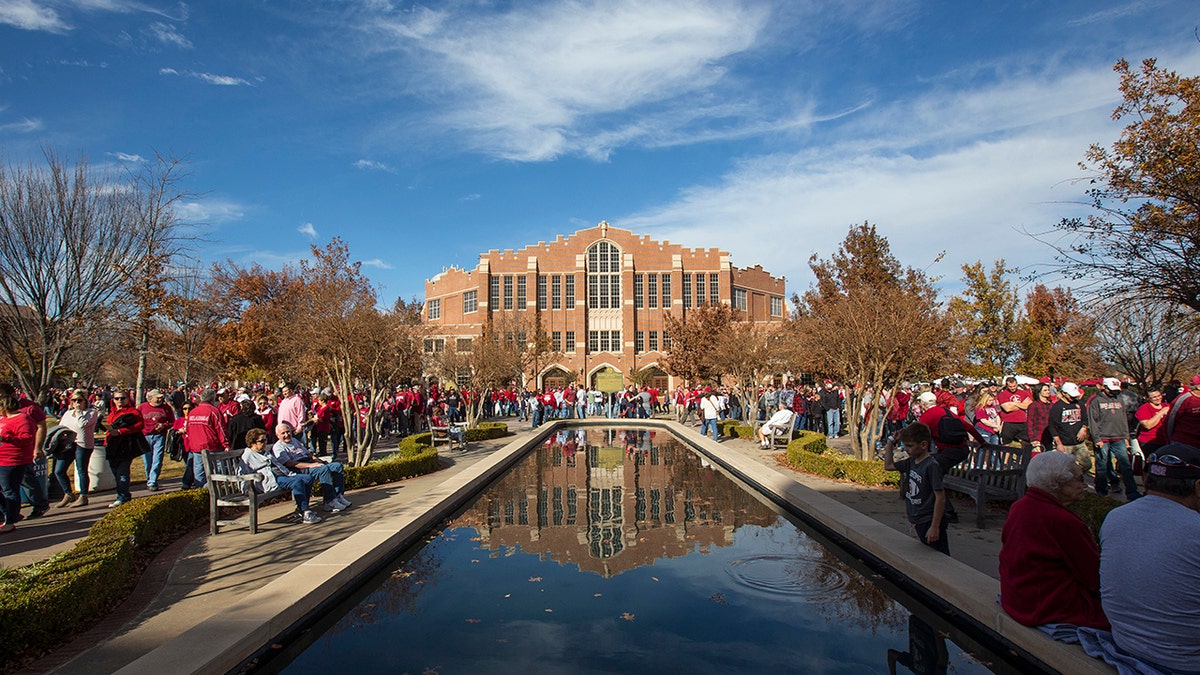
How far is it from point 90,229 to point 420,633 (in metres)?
16.3

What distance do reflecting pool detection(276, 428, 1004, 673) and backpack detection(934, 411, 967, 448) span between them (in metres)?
1.95

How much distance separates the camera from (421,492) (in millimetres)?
10664

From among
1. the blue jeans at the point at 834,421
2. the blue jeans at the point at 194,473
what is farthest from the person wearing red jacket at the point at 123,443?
the blue jeans at the point at 834,421

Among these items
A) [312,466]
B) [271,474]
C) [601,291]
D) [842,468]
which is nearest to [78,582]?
[271,474]

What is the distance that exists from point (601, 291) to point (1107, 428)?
169ft

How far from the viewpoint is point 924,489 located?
6.09m

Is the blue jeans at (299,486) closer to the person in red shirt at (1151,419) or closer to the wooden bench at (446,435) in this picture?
the wooden bench at (446,435)

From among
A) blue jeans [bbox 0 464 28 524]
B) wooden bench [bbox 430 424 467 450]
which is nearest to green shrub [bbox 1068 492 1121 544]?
blue jeans [bbox 0 464 28 524]

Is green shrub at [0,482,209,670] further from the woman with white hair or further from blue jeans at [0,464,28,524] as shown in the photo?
the woman with white hair

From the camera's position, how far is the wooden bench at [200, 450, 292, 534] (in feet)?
25.8

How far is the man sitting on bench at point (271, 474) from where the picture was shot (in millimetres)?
8234

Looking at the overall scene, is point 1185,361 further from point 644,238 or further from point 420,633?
point 644,238

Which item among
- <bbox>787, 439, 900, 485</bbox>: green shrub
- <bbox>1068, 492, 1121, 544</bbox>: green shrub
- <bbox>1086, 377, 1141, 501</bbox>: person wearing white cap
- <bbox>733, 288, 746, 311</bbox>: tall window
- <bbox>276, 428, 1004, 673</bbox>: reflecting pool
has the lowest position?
<bbox>276, 428, 1004, 673</bbox>: reflecting pool

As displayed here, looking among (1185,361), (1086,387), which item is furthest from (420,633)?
(1185,361)
